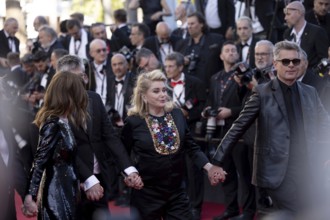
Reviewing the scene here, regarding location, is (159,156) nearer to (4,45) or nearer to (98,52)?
(98,52)

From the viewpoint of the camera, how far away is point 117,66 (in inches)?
487

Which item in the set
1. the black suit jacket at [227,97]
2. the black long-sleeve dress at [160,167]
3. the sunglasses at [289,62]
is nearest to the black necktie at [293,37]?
the black suit jacket at [227,97]

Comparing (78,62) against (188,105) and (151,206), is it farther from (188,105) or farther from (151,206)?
(188,105)

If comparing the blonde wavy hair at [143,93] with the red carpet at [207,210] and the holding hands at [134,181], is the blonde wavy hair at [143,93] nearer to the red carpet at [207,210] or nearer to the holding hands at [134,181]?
the holding hands at [134,181]

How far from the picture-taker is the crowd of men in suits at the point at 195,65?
36.0 feet

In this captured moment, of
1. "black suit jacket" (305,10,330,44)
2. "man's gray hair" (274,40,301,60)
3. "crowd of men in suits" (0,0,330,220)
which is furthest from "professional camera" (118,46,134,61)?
"man's gray hair" (274,40,301,60)

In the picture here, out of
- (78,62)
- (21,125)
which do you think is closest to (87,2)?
(21,125)

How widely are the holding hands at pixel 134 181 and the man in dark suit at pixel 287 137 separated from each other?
0.69 meters

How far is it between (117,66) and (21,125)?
165 cm

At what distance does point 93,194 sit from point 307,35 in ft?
15.8

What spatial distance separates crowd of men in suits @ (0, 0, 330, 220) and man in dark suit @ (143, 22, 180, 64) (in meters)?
0.02

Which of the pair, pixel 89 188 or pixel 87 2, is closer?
pixel 89 188

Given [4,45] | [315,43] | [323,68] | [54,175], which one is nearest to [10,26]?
[4,45]

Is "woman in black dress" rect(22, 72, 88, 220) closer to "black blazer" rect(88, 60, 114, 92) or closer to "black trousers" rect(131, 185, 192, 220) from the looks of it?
"black trousers" rect(131, 185, 192, 220)
